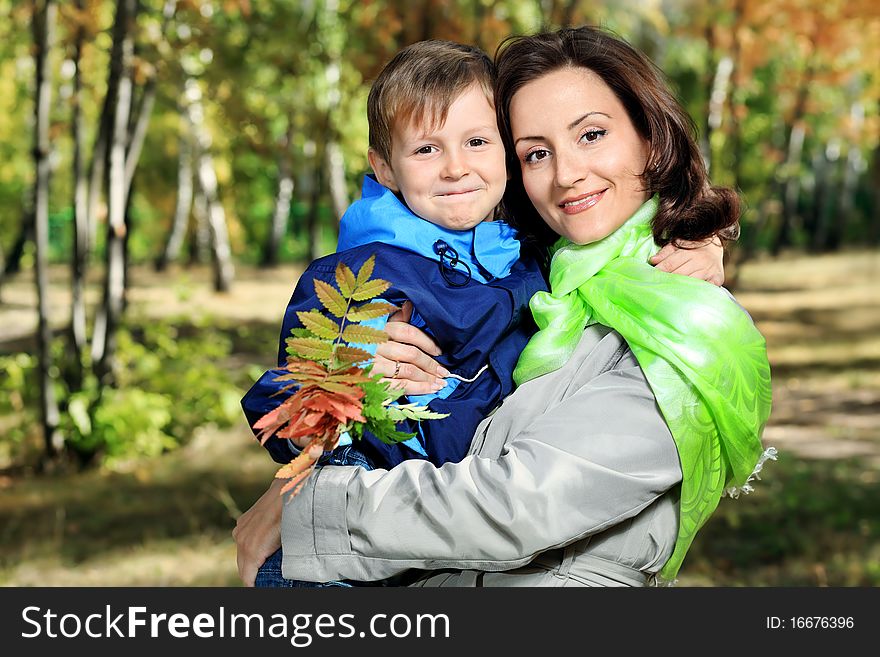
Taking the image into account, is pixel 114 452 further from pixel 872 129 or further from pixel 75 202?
pixel 872 129

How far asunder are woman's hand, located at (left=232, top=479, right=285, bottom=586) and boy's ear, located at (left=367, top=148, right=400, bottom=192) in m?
0.73

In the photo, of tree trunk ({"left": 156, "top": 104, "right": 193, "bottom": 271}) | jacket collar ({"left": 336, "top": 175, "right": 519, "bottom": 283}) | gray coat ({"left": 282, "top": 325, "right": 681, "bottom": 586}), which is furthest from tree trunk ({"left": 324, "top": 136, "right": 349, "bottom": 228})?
gray coat ({"left": 282, "top": 325, "right": 681, "bottom": 586})

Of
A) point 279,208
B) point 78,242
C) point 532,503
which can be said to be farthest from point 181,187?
point 532,503

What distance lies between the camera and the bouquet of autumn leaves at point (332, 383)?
1.76 m

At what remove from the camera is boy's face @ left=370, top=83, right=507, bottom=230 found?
2.15 m

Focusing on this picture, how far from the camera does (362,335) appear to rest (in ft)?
5.93

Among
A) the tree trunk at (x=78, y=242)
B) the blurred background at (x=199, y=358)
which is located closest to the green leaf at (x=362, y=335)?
the blurred background at (x=199, y=358)

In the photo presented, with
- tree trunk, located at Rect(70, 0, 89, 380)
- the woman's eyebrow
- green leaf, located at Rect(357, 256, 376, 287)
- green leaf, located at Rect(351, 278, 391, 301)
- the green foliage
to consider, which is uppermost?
the woman's eyebrow

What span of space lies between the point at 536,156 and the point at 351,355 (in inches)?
25.3

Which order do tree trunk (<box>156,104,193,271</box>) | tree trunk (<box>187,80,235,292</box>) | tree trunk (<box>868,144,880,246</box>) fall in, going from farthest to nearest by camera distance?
tree trunk (<box>868,144,880,246</box>), tree trunk (<box>156,104,193,271</box>), tree trunk (<box>187,80,235,292</box>)

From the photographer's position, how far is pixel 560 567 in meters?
1.94

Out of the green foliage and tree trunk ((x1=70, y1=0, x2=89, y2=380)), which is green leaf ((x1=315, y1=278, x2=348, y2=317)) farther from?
tree trunk ((x1=70, y1=0, x2=89, y2=380))

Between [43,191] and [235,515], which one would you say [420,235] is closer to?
[235,515]
